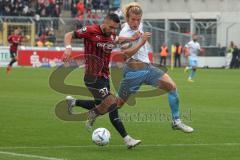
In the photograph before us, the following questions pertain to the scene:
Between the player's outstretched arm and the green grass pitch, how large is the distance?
1.59 metres

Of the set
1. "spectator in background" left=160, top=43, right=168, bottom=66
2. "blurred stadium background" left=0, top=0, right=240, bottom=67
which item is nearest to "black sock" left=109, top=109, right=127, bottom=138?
"blurred stadium background" left=0, top=0, right=240, bottom=67

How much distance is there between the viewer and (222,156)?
11.1 meters

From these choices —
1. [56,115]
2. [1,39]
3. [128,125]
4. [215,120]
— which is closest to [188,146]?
[128,125]

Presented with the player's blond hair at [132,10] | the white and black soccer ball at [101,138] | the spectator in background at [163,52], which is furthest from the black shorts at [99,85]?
the spectator in background at [163,52]

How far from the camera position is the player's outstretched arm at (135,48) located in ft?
40.5

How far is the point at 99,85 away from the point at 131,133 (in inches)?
93.0

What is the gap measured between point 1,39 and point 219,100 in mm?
30263

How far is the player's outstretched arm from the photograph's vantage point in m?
12.3

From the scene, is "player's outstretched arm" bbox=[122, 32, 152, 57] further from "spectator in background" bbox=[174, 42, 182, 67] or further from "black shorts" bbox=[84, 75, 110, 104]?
"spectator in background" bbox=[174, 42, 182, 67]

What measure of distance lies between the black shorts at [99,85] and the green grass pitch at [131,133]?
893 mm

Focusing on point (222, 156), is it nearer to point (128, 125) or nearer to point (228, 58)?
point (128, 125)

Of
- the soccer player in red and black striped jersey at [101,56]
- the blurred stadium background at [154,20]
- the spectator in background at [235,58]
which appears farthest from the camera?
the spectator in background at [235,58]

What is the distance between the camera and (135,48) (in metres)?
12.6

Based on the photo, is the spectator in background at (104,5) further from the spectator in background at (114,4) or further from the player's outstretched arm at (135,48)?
the player's outstretched arm at (135,48)
